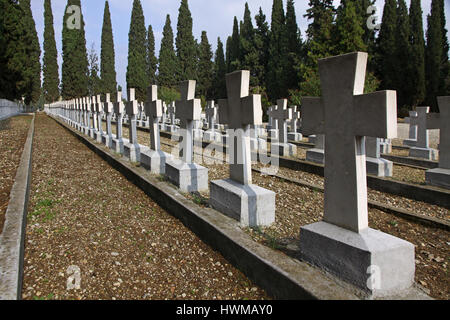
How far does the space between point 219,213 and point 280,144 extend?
629 cm

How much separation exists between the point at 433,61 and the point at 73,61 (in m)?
39.9

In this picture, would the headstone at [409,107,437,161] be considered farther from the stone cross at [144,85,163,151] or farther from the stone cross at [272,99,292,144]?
the stone cross at [144,85,163,151]

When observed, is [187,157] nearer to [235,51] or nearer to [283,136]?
[283,136]

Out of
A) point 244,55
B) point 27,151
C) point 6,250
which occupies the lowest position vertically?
point 6,250

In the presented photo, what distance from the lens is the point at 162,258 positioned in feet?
11.3

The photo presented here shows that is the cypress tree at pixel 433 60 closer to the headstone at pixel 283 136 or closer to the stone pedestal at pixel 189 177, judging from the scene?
the headstone at pixel 283 136

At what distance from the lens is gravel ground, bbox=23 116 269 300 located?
9.46ft

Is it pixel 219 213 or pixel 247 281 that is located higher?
pixel 219 213

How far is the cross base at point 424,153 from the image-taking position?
9.30m

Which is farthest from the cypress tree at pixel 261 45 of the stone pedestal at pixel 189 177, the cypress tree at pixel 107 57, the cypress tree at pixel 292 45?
the stone pedestal at pixel 189 177

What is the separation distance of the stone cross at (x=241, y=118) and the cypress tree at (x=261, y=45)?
112 feet

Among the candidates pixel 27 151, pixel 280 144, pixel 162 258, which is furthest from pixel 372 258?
pixel 27 151

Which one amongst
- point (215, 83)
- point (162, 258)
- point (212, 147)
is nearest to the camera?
point (162, 258)
